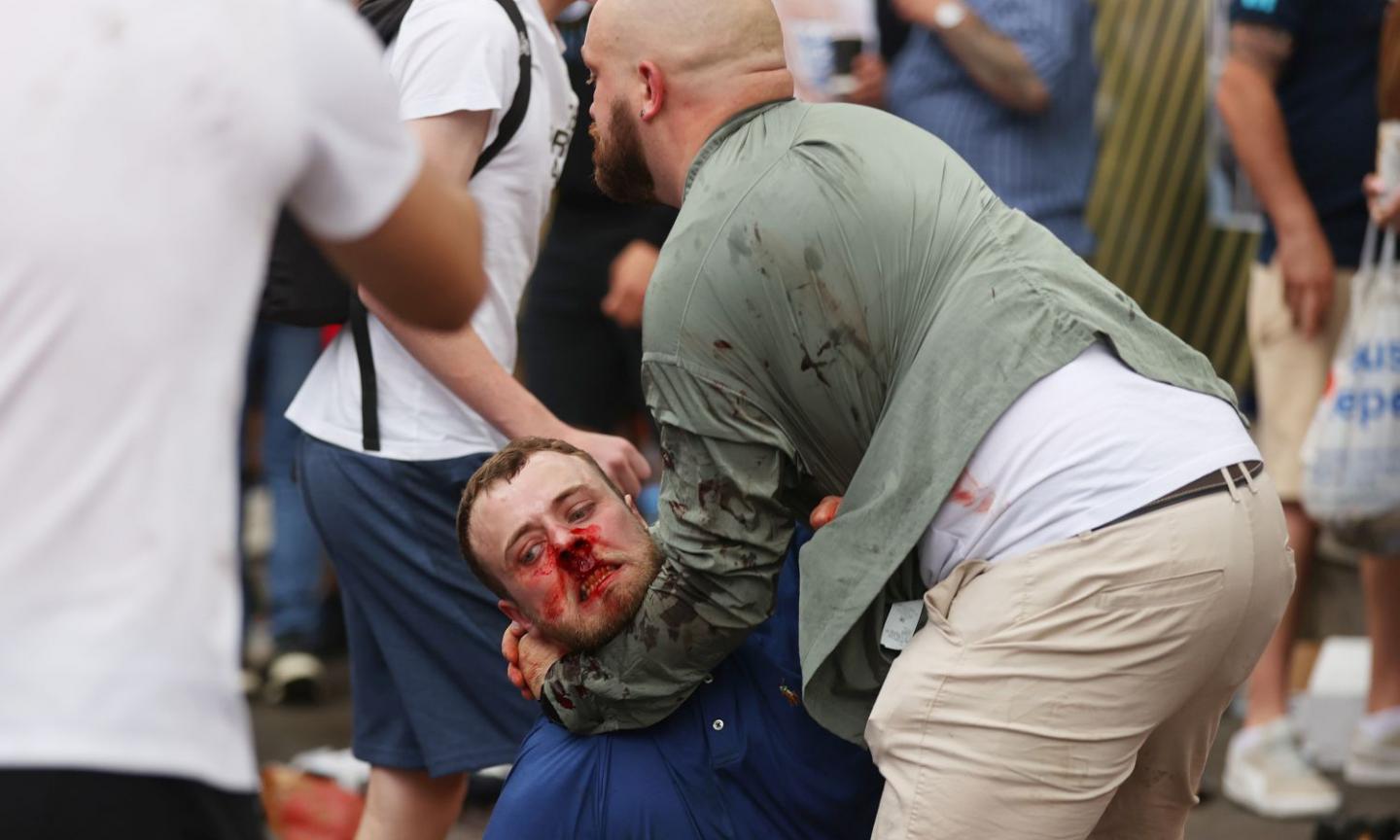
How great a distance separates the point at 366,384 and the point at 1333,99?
8.61ft

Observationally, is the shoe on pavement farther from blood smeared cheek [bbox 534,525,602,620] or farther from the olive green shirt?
the olive green shirt

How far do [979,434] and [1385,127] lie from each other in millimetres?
2262

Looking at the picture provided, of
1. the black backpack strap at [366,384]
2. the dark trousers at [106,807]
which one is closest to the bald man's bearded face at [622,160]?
the black backpack strap at [366,384]

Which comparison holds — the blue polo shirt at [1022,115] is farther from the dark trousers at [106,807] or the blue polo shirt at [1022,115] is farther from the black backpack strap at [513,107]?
the dark trousers at [106,807]

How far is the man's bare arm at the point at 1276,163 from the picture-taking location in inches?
175

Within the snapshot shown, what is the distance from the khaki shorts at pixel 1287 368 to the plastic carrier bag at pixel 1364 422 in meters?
0.24

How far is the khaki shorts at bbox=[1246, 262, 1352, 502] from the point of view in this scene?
14.8 ft

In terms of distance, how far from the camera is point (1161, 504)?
2410 mm

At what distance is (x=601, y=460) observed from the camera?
3064 millimetres

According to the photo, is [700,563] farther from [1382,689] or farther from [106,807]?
[1382,689]

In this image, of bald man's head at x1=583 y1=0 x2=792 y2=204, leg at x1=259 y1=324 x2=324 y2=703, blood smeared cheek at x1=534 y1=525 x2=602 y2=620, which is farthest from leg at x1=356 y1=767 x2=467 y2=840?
leg at x1=259 y1=324 x2=324 y2=703

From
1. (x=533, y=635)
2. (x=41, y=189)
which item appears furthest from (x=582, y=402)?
(x=41, y=189)

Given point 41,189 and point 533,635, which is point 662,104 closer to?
point 533,635

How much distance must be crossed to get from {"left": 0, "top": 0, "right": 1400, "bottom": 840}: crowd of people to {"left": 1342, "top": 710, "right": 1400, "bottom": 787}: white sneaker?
1.25 m
